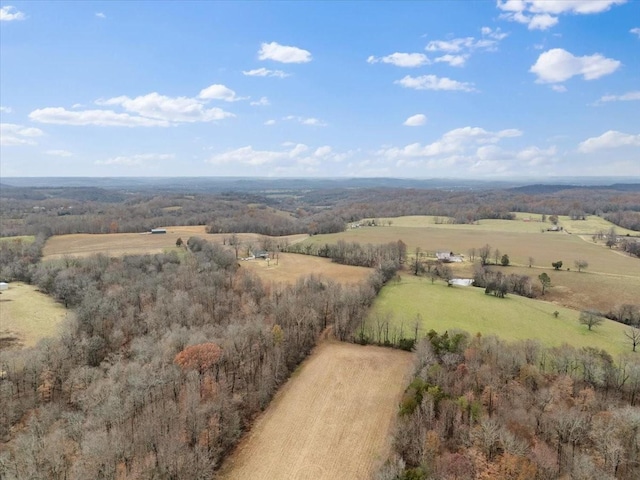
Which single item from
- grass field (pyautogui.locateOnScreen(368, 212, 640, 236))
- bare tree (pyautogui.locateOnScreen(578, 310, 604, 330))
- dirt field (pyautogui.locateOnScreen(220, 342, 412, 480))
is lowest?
dirt field (pyautogui.locateOnScreen(220, 342, 412, 480))

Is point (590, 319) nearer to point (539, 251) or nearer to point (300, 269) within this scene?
point (300, 269)

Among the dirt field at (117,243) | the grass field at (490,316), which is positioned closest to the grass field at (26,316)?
the dirt field at (117,243)

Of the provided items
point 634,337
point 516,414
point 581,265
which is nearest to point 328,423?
point 516,414

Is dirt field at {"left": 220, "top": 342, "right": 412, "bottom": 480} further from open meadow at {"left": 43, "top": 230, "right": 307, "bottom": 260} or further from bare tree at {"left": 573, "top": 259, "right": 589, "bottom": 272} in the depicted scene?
open meadow at {"left": 43, "top": 230, "right": 307, "bottom": 260}

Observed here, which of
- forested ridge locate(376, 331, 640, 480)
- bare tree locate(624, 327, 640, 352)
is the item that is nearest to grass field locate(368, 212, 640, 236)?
bare tree locate(624, 327, 640, 352)

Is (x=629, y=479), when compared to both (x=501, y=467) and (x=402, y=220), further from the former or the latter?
(x=402, y=220)
